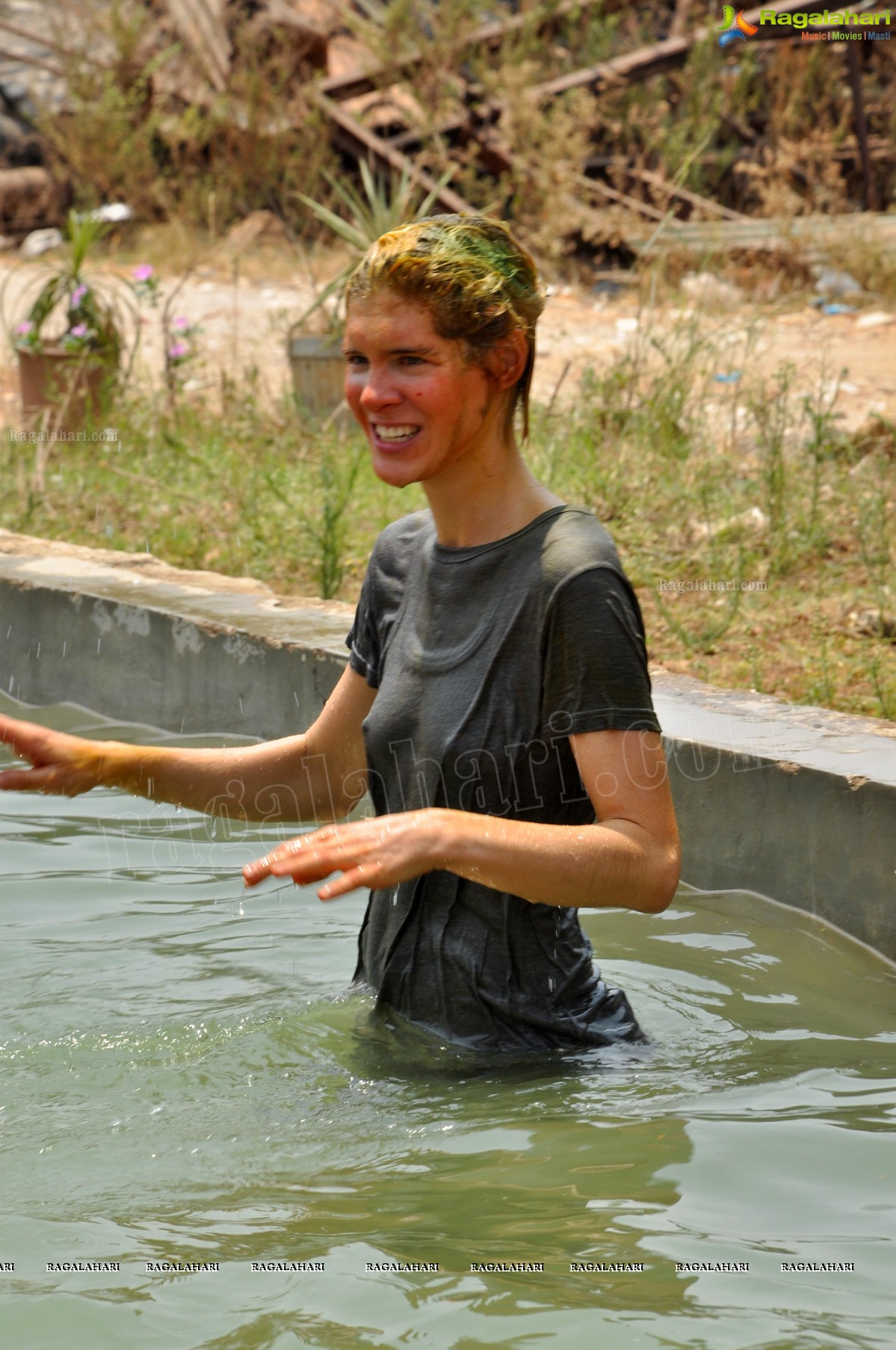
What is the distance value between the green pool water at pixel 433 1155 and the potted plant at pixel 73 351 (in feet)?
14.8

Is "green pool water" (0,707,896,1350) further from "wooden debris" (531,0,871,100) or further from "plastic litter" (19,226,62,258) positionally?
"plastic litter" (19,226,62,258)

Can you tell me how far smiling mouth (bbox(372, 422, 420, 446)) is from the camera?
2229mm

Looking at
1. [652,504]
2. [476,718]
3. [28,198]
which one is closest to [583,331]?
[652,504]

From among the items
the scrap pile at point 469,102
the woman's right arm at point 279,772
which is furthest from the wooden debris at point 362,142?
the woman's right arm at point 279,772

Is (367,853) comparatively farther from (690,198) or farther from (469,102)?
(469,102)

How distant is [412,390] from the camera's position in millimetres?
2201

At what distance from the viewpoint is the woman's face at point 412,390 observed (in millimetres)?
2199

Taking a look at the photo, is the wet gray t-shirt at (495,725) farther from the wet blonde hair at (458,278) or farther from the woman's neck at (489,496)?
the wet blonde hair at (458,278)

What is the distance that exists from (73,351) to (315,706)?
12.7 ft

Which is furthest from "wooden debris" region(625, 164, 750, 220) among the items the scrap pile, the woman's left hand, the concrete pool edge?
the woman's left hand

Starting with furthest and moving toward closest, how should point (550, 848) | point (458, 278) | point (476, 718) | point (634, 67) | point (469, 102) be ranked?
1. point (469, 102)
2. point (634, 67)
3. point (476, 718)
4. point (458, 278)
5. point (550, 848)

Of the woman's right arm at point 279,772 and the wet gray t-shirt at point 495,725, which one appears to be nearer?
the wet gray t-shirt at point 495,725

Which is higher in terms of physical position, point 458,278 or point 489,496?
point 458,278

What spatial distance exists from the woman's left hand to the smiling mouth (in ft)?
1.97
